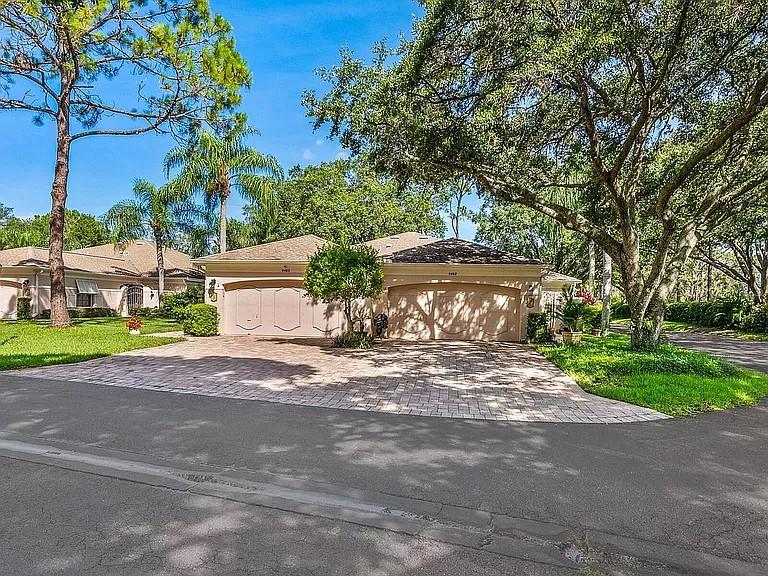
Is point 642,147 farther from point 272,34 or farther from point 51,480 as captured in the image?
point 51,480

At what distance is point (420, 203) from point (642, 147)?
19.0 metres

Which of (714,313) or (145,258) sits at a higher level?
(145,258)

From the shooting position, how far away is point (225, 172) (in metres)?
20.6

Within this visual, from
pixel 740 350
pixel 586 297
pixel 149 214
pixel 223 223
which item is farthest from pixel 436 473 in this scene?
pixel 586 297

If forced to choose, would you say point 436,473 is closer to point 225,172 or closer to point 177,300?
point 225,172

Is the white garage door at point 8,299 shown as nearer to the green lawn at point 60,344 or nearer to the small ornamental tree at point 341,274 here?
the green lawn at point 60,344

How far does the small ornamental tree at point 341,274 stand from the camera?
1277cm

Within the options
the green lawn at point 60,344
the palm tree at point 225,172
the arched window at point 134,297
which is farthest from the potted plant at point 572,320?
the arched window at point 134,297

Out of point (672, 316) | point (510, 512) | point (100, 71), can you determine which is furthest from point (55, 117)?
point (672, 316)

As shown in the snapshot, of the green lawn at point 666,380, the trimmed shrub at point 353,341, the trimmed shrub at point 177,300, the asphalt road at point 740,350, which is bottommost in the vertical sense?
the asphalt road at point 740,350

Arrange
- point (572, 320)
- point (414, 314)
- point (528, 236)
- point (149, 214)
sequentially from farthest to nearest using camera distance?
point (528, 236)
point (149, 214)
point (414, 314)
point (572, 320)

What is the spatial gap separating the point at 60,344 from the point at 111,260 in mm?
16947

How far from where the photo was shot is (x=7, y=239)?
97.6 feet

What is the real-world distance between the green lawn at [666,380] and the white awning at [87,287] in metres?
23.5
